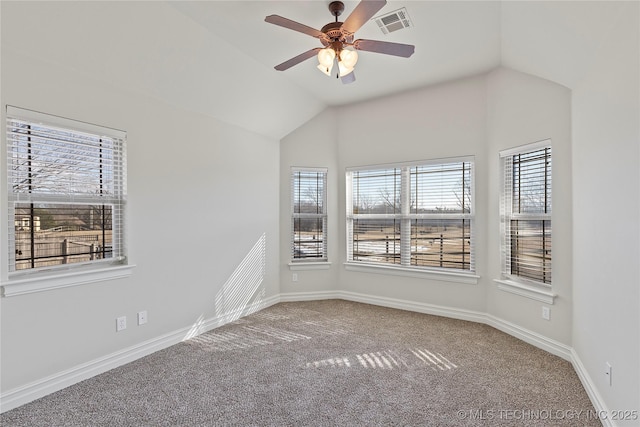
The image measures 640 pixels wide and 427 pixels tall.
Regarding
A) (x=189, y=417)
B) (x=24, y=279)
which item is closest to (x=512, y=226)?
(x=189, y=417)

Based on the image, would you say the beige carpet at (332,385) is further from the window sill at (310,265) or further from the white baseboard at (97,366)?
the window sill at (310,265)

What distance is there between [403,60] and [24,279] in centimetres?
384

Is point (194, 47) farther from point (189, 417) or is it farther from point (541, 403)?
point (541, 403)

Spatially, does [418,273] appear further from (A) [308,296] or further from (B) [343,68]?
(B) [343,68]

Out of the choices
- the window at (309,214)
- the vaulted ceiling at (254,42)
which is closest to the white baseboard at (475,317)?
the window at (309,214)

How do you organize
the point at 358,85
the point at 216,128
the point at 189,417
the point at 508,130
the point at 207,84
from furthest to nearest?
the point at 358,85 → the point at 216,128 → the point at 508,130 → the point at 207,84 → the point at 189,417

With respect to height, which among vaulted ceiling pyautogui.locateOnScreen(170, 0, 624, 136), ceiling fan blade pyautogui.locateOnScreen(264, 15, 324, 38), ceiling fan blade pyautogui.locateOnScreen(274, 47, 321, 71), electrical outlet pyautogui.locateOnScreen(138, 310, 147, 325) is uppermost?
vaulted ceiling pyautogui.locateOnScreen(170, 0, 624, 136)

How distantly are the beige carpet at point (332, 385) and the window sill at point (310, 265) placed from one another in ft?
4.36

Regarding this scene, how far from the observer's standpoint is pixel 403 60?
11.4 feet

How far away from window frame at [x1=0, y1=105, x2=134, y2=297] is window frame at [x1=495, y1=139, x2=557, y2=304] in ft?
12.7

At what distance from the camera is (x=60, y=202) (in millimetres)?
2496

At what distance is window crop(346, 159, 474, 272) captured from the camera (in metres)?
4.13

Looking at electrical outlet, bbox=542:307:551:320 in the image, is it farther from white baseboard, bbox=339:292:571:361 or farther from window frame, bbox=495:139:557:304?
white baseboard, bbox=339:292:571:361

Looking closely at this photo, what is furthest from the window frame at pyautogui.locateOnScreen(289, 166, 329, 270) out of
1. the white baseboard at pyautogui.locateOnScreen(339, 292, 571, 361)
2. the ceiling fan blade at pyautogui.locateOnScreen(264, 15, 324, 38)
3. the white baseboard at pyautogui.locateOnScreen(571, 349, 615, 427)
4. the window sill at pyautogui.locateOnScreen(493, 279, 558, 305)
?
the white baseboard at pyautogui.locateOnScreen(571, 349, 615, 427)
